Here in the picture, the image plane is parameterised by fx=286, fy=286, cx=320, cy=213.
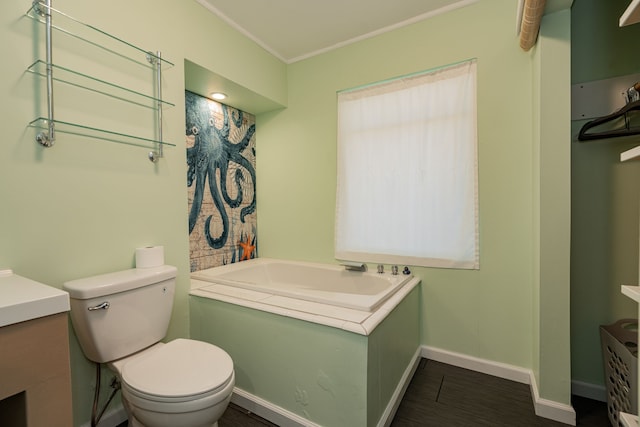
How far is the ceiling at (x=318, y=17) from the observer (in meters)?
1.96

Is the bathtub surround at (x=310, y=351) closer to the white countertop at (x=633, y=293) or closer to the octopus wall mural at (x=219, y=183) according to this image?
the octopus wall mural at (x=219, y=183)

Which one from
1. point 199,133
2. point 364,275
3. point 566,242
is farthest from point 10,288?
point 566,242

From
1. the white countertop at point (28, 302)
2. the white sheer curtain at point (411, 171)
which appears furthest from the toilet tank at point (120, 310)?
the white sheer curtain at point (411, 171)

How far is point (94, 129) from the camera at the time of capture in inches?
54.8

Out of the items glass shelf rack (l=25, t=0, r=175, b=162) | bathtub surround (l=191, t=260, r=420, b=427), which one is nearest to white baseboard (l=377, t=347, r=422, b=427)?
bathtub surround (l=191, t=260, r=420, b=427)

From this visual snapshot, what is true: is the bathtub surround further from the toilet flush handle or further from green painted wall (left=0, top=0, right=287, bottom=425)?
the toilet flush handle

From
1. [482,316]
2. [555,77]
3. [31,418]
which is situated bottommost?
[482,316]

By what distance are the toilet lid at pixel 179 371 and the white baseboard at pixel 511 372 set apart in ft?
5.17

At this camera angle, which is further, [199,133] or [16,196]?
[199,133]

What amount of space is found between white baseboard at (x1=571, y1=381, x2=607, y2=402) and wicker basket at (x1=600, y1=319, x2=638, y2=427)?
5.7 inches

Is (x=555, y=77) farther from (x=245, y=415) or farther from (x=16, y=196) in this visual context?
(x=16, y=196)

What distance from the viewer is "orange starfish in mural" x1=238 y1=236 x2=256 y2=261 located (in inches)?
108

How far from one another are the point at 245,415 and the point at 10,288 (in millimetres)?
1254

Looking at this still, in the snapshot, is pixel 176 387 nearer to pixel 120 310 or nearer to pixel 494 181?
pixel 120 310
